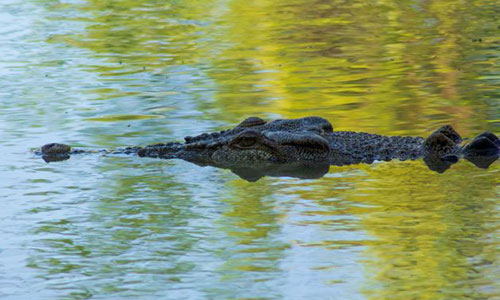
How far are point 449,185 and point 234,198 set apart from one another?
4.82 feet

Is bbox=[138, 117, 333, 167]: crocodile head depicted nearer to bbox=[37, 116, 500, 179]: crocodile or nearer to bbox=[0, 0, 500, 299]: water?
bbox=[37, 116, 500, 179]: crocodile

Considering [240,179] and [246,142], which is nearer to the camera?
[240,179]

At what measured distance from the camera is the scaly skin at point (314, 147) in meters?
8.41

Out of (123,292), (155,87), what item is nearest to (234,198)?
(123,292)

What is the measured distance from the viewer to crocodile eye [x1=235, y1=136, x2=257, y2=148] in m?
8.64

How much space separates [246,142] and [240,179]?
55 centimetres

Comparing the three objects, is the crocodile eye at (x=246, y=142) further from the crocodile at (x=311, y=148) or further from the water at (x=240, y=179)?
the water at (x=240, y=179)

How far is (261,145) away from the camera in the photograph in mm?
8641

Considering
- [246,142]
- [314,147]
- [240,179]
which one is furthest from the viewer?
[246,142]

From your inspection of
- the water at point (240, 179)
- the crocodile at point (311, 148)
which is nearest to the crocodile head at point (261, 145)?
the crocodile at point (311, 148)

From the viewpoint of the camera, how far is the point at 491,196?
7117 mm

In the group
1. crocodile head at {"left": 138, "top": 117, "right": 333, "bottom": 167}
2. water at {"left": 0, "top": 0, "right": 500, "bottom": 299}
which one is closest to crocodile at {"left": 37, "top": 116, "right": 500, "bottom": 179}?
crocodile head at {"left": 138, "top": 117, "right": 333, "bottom": 167}

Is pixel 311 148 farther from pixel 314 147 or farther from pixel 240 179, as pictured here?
pixel 240 179

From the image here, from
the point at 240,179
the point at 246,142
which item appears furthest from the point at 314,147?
the point at 240,179
